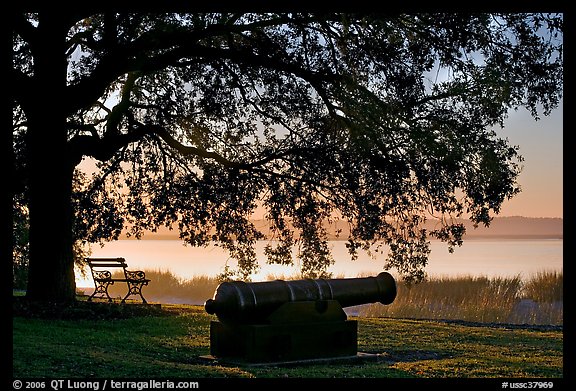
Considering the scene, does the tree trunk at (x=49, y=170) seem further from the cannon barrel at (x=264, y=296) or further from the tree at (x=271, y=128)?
the cannon barrel at (x=264, y=296)

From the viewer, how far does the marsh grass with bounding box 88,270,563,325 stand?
20.7 meters

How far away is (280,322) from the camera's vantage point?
11.1 metres

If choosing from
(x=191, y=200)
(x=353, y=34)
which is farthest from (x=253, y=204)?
(x=353, y=34)

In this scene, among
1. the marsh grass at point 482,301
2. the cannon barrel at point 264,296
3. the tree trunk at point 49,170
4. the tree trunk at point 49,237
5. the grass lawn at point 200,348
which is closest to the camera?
the grass lawn at point 200,348

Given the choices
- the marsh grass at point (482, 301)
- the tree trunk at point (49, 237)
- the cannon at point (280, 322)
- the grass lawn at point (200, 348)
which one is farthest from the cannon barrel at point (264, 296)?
the marsh grass at point (482, 301)

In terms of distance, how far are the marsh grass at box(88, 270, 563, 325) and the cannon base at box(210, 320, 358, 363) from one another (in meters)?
9.58

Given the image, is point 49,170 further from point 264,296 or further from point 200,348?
point 264,296

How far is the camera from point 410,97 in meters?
16.3

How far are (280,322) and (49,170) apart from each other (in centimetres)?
814

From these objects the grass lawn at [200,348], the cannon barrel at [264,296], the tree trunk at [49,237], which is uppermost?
the tree trunk at [49,237]

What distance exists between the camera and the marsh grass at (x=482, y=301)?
2067 cm

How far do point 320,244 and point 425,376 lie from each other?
8.25 meters

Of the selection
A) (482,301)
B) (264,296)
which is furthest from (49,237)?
(482,301)

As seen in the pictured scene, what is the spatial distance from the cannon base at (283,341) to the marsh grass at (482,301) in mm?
9584
